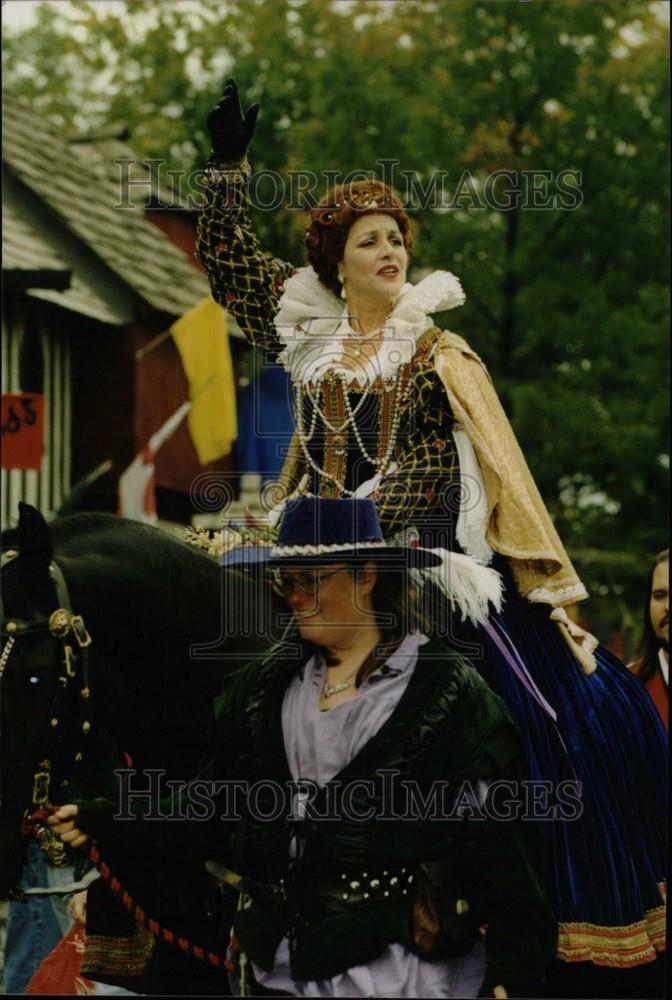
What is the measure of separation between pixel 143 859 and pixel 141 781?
36cm

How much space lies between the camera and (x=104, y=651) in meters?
4.72

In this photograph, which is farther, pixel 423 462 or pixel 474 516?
pixel 423 462

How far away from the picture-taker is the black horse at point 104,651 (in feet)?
14.5

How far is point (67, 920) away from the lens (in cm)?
665

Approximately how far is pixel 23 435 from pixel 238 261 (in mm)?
6407

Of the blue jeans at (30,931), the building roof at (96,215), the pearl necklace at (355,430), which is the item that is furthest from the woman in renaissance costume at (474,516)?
the building roof at (96,215)

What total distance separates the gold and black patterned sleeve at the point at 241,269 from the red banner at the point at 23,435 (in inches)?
246

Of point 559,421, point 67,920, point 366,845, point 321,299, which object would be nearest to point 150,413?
point 559,421

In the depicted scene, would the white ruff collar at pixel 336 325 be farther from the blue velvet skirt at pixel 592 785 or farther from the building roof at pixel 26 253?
the building roof at pixel 26 253

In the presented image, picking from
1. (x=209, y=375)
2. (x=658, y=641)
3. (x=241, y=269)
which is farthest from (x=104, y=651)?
(x=209, y=375)

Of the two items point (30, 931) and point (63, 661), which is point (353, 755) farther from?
point (30, 931)

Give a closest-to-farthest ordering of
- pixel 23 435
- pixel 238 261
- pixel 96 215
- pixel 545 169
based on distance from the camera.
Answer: pixel 238 261 < pixel 23 435 < pixel 545 169 < pixel 96 215

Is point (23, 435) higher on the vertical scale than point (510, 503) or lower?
higher

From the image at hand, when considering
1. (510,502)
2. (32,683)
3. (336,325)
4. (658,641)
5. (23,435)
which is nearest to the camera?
(32,683)
